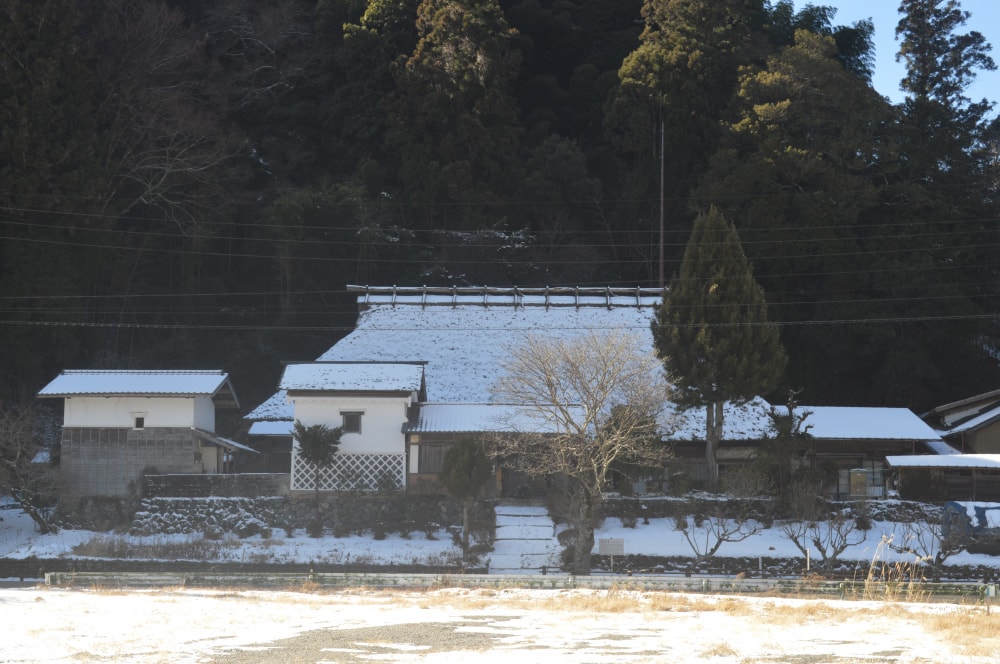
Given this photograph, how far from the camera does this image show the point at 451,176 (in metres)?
42.8

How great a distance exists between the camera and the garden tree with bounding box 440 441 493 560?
89.1 ft

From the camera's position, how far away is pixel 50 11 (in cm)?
3391

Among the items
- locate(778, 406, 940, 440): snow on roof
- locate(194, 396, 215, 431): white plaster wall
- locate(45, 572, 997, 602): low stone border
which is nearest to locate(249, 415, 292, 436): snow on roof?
locate(194, 396, 215, 431): white plaster wall

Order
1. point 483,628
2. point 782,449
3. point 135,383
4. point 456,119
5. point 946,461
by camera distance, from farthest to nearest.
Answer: point 456,119
point 135,383
point 782,449
point 946,461
point 483,628

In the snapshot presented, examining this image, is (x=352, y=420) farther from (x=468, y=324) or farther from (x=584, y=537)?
(x=468, y=324)

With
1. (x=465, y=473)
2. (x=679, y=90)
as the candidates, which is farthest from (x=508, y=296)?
(x=465, y=473)

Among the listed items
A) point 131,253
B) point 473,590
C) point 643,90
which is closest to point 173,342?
point 131,253

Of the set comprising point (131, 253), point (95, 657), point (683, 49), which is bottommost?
point (95, 657)

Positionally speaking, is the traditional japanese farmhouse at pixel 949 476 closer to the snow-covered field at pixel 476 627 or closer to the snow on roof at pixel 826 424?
the snow on roof at pixel 826 424

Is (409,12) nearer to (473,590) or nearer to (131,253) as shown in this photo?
(131,253)

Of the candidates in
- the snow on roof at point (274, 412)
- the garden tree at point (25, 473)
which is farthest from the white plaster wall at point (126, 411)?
the snow on roof at point (274, 412)

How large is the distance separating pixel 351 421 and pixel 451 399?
4.14 metres

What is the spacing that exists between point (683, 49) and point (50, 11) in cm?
2319

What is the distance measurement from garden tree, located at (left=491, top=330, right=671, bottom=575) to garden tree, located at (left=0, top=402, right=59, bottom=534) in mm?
11475
